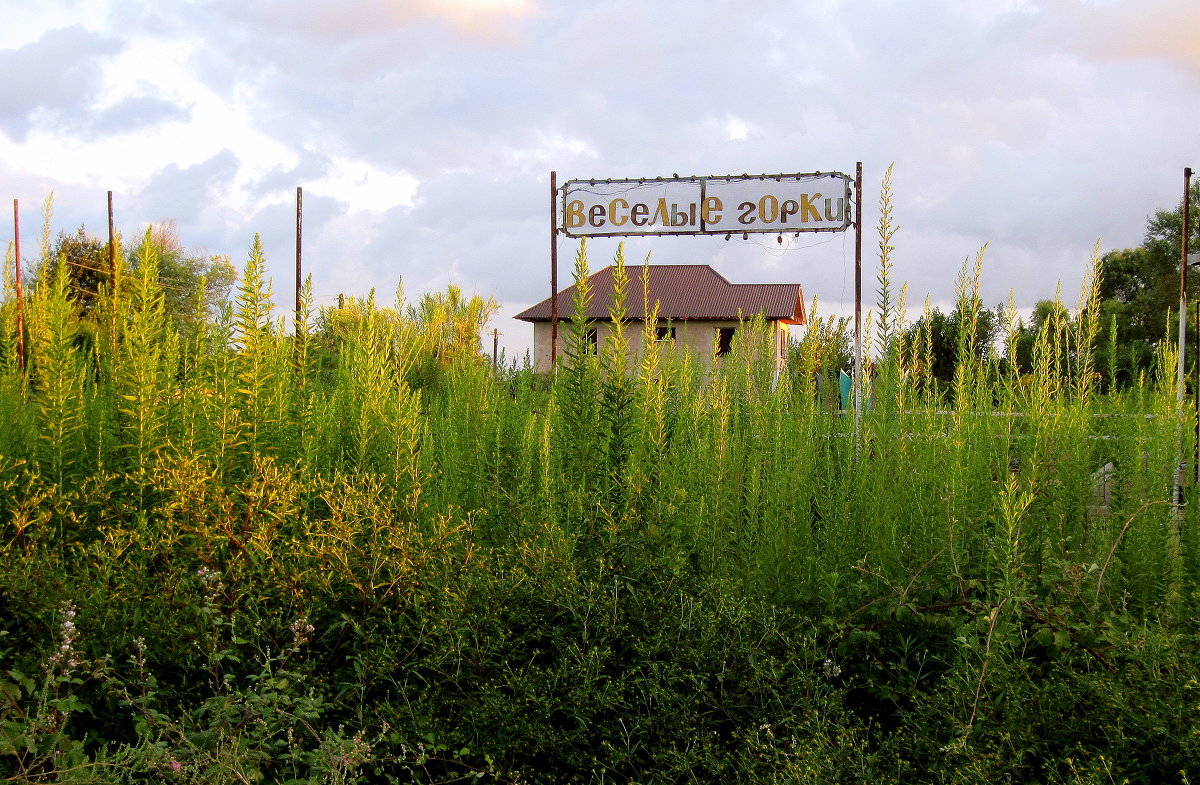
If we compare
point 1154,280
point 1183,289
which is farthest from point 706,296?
point 1183,289

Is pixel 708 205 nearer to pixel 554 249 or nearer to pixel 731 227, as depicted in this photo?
pixel 731 227

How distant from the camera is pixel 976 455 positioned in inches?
142

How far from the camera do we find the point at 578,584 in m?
2.44

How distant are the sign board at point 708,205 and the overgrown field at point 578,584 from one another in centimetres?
379

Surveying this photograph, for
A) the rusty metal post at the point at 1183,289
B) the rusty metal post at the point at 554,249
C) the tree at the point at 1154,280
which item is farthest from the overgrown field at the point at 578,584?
the tree at the point at 1154,280

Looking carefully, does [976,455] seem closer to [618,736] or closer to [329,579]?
[618,736]

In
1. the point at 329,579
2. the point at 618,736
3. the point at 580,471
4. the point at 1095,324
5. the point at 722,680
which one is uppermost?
the point at 1095,324

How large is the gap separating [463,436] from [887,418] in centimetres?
200

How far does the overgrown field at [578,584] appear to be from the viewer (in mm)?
2146

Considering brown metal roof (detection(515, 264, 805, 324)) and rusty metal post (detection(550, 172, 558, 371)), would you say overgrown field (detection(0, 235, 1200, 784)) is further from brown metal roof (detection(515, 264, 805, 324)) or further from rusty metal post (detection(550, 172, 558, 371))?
brown metal roof (detection(515, 264, 805, 324))

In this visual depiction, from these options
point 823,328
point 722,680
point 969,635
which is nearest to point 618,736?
point 722,680

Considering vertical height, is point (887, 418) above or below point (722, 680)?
above

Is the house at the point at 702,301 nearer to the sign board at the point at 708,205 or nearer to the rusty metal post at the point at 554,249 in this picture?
the rusty metal post at the point at 554,249

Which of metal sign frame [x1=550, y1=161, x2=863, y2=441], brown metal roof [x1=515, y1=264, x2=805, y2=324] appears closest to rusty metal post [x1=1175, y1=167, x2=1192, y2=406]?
metal sign frame [x1=550, y1=161, x2=863, y2=441]
